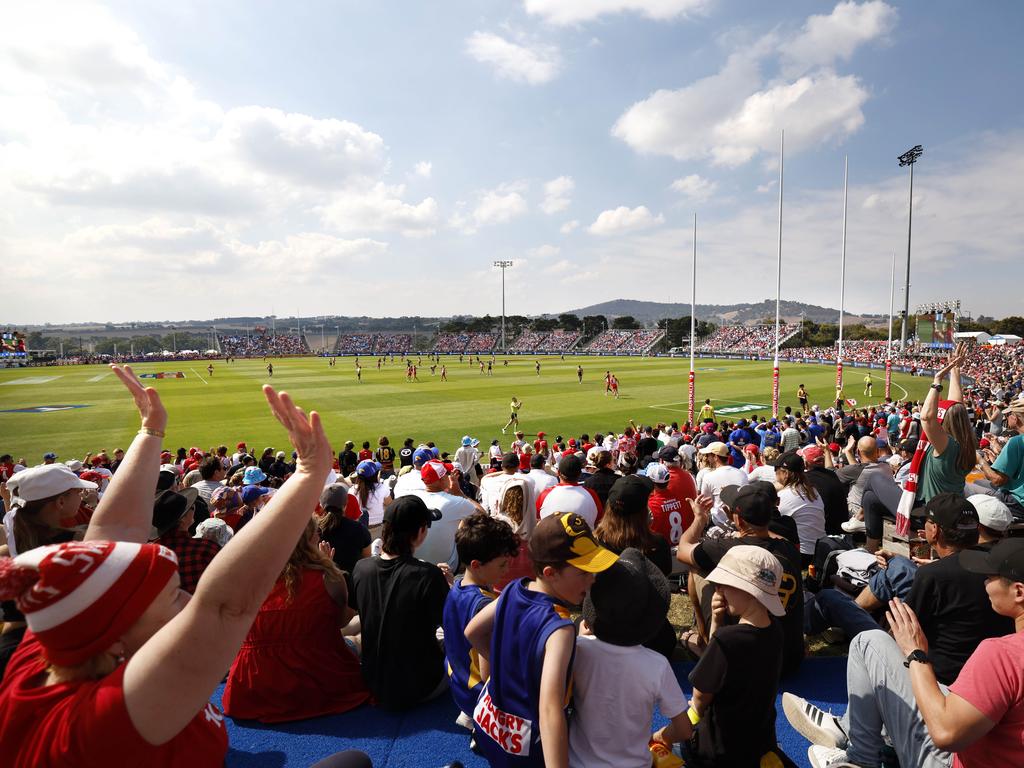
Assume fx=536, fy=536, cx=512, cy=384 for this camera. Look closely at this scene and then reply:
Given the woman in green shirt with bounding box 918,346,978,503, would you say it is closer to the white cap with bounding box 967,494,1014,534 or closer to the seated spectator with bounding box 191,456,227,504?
the white cap with bounding box 967,494,1014,534

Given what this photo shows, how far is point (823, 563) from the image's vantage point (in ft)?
20.0

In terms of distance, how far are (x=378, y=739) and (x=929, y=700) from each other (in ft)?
11.5

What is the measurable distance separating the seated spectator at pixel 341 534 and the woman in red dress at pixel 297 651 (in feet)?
3.95

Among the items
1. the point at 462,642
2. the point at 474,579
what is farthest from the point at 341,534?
the point at 474,579

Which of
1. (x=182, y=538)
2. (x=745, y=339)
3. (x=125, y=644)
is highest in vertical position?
(x=745, y=339)

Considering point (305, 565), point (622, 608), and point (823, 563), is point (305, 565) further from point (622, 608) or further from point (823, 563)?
point (823, 563)

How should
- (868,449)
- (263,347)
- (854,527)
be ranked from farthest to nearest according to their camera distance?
(263,347), (868,449), (854,527)

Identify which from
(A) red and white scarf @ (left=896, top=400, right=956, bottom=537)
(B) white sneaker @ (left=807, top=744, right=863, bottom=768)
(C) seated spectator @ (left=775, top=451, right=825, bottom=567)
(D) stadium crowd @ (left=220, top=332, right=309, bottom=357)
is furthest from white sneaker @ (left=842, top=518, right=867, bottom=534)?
(D) stadium crowd @ (left=220, top=332, right=309, bottom=357)

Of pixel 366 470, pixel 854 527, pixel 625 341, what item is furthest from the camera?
pixel 625 341

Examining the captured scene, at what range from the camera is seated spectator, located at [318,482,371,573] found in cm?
540

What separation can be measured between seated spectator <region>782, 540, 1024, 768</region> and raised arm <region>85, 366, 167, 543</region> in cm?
430

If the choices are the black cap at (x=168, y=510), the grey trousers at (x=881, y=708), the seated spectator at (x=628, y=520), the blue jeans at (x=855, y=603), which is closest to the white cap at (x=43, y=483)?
the black cap at (x=168, y=510)

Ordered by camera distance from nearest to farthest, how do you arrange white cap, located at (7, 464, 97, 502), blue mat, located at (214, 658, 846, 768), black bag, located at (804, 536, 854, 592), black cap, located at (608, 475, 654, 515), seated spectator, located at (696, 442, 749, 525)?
blue mat, located at (214, 658, 846, 768) < white cap, located at (7, 464, 97, 502) < black cap, located at (608, 475, 654, 515) < black bag, located at (804, 536, 854, 592) < seated spectator, located at (696, 442, 749, 525)

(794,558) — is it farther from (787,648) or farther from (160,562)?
(160,562)
